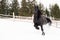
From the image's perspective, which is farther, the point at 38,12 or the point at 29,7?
the point at 29,7

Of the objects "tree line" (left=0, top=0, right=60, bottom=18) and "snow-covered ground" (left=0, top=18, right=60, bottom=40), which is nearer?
"snow-covered ground" (left=0, top=18, right=60, bottom=40)

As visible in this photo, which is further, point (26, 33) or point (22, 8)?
point (22, 8)

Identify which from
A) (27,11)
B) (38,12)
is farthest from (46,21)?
(27,11)

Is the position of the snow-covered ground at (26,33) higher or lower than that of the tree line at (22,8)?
lower

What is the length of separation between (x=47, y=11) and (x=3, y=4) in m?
13.7

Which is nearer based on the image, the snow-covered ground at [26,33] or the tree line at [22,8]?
the snow-covered ground at [26,33]

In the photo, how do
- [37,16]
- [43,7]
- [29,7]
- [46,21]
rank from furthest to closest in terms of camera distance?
[43,7] → [29,7] → [46,21] → [37,16]

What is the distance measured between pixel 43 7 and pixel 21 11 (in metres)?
7.80

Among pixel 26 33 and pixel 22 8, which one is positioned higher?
pixel 22 8

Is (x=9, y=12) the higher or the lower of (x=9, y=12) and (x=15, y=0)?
the lower

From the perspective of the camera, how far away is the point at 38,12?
7543mm

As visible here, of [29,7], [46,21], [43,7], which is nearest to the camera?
[46,21]

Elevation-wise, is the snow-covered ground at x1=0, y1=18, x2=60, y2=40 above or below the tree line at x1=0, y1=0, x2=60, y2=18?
below

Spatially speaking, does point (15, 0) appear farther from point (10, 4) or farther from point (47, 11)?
point (47, 11)
